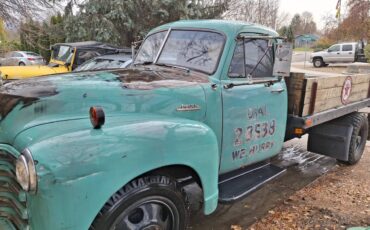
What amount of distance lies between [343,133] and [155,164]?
4.13 meters

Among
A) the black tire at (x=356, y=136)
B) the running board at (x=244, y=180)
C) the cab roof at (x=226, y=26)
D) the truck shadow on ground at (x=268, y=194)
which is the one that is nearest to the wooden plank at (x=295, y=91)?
the cab roof at (x=226, y=26)

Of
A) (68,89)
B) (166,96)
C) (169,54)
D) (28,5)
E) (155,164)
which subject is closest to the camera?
(155,164)

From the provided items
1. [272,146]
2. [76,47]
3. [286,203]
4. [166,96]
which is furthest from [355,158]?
[76,47]

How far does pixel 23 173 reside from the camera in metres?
2.18

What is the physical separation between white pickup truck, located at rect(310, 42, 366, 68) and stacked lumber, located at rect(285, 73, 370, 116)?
25.5 meters

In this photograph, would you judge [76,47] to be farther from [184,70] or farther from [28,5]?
[184,70]

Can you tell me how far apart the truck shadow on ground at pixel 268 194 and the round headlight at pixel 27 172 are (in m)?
1.55

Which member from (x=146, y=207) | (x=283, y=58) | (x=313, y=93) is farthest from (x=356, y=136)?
(x=146, y=207)

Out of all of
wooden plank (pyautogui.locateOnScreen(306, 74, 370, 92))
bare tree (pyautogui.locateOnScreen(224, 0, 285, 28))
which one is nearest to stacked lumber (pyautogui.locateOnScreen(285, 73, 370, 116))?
wooden plank (pyautogui.locateOnScreen(306, 74, 370, 92))

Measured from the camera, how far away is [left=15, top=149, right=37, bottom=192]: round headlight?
214 centimetres

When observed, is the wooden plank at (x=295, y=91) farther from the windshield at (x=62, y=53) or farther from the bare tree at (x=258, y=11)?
the bare tree at (x=258, y=11)

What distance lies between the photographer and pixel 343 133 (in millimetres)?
5688

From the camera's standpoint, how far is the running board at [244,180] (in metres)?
3.46

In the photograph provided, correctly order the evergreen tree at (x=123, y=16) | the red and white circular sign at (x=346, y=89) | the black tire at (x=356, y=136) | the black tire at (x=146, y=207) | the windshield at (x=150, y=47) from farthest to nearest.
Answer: the evergreen tree at (x=123, y=16) < the black tire at (x=356, y=136) < the red and white circular sign at (x=346, y=89) < the windshield at (x=150, y=47) < the black tire at (x=146, y=207)
